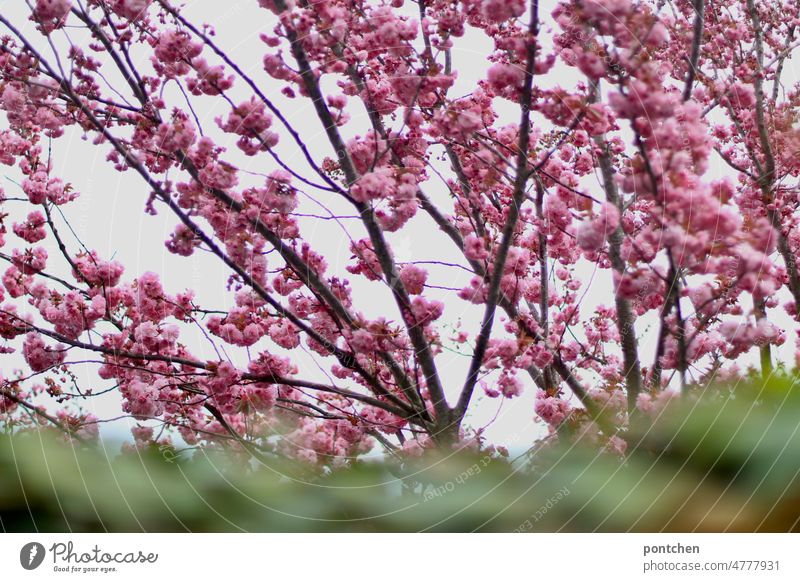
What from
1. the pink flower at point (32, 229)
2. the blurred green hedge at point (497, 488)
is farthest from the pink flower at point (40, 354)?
the blurred green hedge at point (497, 488)

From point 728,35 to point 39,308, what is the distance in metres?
3.41

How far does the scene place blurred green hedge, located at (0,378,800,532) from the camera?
200 centimetres

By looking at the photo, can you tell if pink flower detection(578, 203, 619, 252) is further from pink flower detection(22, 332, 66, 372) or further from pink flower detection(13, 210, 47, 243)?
pink flower detection(13, 210, 47, 243)

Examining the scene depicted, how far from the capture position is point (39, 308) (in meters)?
3.09

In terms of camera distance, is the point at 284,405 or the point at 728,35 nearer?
the point at 284,405

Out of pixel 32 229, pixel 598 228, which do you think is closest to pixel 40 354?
pixel 32 229

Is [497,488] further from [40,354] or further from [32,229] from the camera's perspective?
[32,229]

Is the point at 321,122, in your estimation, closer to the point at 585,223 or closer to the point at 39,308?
the point at 585,223

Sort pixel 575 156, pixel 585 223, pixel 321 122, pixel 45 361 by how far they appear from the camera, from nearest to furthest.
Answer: pixel 585 223
pixel 321 122
pixel 45 361
pixel 575 156

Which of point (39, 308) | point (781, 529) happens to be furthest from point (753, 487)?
point (39, 308)

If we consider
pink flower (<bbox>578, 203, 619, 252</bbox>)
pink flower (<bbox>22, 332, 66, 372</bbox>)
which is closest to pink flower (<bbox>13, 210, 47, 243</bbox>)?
pink flower (<bbox>22, 332, 66, 372</bbox>)

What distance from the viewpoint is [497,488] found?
206 centimetres
